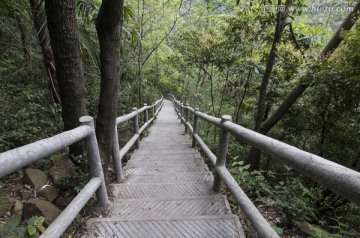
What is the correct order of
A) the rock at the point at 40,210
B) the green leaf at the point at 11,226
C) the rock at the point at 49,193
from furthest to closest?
the rock at the point at 49,193 < the rock at the point at 40,210 < the green leaf at the point at 11,226

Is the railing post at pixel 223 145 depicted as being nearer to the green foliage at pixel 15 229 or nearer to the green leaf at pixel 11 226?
the green foliage at pixel 15 229

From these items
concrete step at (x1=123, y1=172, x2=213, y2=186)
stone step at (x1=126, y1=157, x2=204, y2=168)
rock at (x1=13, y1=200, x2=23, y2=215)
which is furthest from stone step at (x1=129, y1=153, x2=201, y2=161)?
rock at (x1=13, y1=200, x2=23, y2=215)

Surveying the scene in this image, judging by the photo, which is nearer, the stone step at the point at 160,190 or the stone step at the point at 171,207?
the stone step at the point at 171,207

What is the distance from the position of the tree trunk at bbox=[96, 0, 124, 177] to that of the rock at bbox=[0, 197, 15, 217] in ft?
3.35

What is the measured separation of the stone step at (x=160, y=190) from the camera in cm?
282

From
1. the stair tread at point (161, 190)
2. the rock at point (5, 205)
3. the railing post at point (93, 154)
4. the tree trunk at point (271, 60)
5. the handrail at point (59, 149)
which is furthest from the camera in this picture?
the tree trunk at point (271, 60)

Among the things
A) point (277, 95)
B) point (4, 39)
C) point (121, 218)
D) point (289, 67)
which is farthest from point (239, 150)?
point (4, 39)

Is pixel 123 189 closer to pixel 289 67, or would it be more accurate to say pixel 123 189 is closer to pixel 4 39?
pixel 289 67

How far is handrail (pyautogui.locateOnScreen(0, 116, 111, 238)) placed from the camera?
3.57 ft

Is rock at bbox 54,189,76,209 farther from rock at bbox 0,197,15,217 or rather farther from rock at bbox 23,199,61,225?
rock at bbox 0,197,15,217

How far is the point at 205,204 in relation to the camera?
8.36 ft

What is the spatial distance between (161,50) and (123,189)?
1760 cm

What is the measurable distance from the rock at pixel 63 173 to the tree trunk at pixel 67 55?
1.80 feet

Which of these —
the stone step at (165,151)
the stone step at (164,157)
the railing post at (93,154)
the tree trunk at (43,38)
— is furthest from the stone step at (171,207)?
the tree trunk at (43,38)
